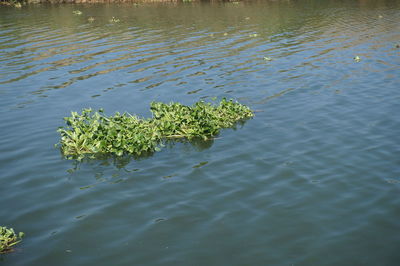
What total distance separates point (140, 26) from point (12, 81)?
58.1 ft

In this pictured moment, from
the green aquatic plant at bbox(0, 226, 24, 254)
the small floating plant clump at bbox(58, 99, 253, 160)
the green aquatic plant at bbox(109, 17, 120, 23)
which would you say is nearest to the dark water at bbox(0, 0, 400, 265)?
the green aquatic plant at bbox(0, 226, 24, 254)

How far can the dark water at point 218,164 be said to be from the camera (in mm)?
10438

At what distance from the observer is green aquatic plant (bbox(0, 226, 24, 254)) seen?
33.2ft

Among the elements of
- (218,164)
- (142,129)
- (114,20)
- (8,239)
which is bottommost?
(218,164)

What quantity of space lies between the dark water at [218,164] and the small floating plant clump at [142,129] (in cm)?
53

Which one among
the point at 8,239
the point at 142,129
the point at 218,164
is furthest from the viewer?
the point at 142,129

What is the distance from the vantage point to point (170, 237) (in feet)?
35.1

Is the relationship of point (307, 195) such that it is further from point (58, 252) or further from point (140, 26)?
point (140, 26)

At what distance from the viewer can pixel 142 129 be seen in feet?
52.5

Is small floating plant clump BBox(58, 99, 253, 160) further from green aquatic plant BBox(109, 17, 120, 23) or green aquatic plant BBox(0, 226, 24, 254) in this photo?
green aquatic plant BBox(109, 17, 120, 23)

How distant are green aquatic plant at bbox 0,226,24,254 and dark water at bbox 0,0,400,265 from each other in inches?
8.4

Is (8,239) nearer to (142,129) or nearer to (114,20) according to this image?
(142,129)

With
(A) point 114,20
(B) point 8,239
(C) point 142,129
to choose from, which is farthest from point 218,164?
(A) point 114,20

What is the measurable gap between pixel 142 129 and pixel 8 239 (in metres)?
6.47
